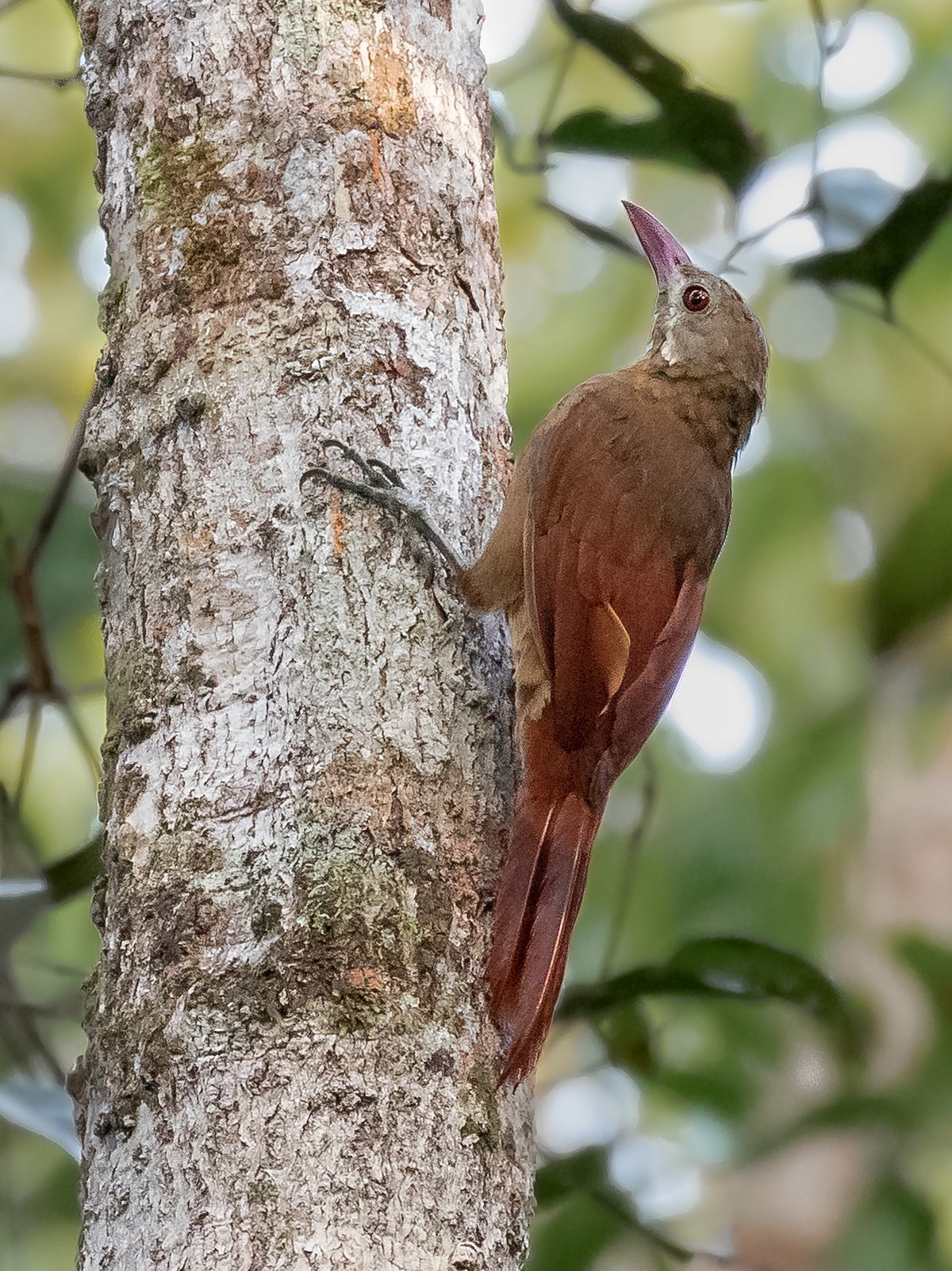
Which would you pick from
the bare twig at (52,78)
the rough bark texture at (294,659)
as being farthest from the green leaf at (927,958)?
the bare twig at (52,78)

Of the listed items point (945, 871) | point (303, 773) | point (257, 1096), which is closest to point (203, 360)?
point (303, 773)

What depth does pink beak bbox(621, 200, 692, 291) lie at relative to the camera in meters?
3.18

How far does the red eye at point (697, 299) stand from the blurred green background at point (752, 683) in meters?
0.08

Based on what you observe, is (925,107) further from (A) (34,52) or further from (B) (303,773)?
(B) (303,773)

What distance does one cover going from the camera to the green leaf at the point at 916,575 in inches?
131

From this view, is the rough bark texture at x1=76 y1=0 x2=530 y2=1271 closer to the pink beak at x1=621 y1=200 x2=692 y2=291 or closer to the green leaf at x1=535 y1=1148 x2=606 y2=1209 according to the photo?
the pink beak at x1=621 y1=200 x2=692 y2=291

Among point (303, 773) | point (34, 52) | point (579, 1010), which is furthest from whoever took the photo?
point (34, 52)

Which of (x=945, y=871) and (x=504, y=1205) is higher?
(x=945, y=871)

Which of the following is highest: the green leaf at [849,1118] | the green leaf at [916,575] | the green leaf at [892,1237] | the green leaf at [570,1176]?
the green leaf at [916,575]

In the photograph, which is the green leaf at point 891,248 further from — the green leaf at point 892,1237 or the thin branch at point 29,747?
the green leaf at point 892,1237

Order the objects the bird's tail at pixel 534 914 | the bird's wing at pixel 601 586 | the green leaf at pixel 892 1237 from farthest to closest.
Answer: the green leaf at pixel 892 1237
the bird's wing at pixel 601 586
the bird's tail at pixel 534 914

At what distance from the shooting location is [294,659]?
5.93 feet

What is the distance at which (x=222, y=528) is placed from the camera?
1.91 m

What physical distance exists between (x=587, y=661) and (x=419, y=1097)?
37.7 inches
